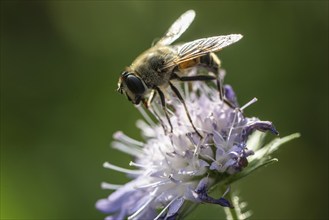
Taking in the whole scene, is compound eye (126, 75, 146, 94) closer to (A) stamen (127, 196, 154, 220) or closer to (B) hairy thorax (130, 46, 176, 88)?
(B) hairy thorax (130, 46, 176, 88)

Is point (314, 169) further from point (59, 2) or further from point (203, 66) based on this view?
point (59, 2)

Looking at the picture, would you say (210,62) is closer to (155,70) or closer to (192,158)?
(155,70)

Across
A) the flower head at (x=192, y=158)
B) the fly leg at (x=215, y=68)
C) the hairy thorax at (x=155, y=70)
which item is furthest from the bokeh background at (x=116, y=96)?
the hairy thorax at (x=155, y=70)

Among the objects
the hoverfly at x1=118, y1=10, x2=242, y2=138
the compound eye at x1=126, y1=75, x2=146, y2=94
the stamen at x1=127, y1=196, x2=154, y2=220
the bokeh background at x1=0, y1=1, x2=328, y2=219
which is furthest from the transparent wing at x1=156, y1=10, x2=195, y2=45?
the bokeh background at x1=0, y1=1, x2=328, y2=219

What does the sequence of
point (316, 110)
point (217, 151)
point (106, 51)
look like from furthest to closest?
point (106, 51)
point (316, 110)
point (217, 151)

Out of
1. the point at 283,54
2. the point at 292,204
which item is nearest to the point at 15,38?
the point at 283,54

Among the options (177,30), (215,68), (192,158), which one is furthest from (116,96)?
(192,158)
